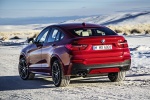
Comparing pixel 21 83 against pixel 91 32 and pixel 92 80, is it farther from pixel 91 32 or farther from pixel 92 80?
pixel 91 32

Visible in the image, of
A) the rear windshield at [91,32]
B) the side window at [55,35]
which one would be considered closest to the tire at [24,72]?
the side window at [55,35]

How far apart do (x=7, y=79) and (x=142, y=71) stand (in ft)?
13.9

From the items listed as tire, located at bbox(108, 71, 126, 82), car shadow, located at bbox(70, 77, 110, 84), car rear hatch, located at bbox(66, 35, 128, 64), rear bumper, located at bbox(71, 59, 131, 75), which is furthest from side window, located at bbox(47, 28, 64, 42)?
tire, located at bbox(108, 71, 126, 82)

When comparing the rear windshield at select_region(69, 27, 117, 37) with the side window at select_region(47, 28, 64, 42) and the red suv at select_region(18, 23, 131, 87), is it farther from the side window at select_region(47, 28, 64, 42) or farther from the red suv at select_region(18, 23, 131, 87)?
the side window at select_region(47, 28, 64, 42)

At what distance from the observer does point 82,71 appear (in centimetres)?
1012

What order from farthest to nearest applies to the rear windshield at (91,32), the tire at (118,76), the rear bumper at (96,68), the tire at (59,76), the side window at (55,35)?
the tire at (118,76) → the side window at (55,35) → the rear windshield at (91,32) → the tire at (59,76) → the rear bumper at (96,68)

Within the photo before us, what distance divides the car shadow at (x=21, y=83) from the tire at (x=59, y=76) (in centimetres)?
35

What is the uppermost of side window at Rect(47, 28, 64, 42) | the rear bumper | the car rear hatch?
side window at Rect(47, 28, 64, 42)

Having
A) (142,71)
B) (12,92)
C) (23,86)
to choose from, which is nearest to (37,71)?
(23,86)

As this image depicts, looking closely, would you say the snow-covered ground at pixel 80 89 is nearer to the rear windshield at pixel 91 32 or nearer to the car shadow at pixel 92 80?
the car shadow at pixel 92 80

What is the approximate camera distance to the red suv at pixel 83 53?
1009 cm

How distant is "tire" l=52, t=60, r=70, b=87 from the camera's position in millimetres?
10422

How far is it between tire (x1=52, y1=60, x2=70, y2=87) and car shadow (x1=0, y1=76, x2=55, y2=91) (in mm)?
351

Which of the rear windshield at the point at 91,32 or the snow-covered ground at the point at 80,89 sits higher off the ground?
the rear windshield at the point at 91,32
